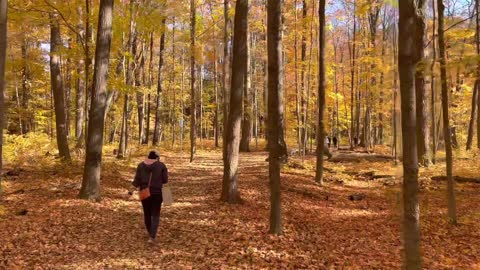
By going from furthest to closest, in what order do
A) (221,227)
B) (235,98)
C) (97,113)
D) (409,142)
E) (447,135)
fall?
1. (97,113)
2. (235,98)
3. (447,135)
4. (221,227)
5. (409,142)

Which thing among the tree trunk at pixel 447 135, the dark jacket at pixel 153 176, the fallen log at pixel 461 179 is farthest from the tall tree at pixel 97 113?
the fallen log at pixel 461 179

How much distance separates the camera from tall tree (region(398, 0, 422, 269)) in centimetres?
439

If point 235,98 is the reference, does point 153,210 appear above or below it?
below

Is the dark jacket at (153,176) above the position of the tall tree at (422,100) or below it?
below

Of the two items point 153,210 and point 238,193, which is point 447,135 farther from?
point 153,210

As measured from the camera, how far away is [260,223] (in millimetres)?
8891

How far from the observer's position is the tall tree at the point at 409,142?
4.39 meters

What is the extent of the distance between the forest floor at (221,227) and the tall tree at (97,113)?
1.68 feet

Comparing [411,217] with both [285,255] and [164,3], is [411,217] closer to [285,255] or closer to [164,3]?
[285,255]

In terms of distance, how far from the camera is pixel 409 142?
177 inches

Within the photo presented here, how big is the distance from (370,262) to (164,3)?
13.7m

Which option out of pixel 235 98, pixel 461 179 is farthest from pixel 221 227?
pixel 461 179

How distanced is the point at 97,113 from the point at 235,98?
11.9 ft

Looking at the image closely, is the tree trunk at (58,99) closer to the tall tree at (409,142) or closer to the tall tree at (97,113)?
the tall tree at (97,113)
